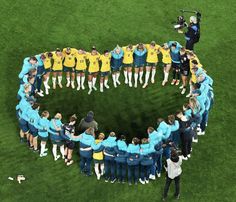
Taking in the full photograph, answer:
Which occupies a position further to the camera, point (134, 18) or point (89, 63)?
point (134, 18)

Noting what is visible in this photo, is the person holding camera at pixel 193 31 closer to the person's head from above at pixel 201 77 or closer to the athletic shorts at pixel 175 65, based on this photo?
the athletic shorts at pixel 175 65

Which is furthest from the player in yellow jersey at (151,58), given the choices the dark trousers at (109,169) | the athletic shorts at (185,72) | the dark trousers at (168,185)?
the dark trousers at (168,185)

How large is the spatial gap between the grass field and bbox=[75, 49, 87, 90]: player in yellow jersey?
24.0 inches

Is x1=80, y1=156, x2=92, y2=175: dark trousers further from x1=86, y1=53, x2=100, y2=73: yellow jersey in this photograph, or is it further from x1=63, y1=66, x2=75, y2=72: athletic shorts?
x1=63, y1=66, x2=75, y2=72: athletic shorts

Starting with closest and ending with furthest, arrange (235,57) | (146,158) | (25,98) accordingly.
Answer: (146,158)
(25,98)
(235,57)

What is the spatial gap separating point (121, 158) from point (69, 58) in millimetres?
5077

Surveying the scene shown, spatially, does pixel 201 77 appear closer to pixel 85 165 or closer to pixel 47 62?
pixel 85 165

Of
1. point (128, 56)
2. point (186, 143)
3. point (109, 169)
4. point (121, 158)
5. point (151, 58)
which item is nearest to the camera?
point (121, 158)

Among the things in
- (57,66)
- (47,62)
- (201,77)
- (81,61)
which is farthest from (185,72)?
(47,62)

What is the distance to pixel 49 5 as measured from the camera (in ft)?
77.7

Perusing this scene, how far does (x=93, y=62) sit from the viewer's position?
1888 centimetres

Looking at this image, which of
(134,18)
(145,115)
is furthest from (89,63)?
(134,18)

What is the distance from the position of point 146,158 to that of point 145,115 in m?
3.47

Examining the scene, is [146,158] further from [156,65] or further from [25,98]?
[156,65]
